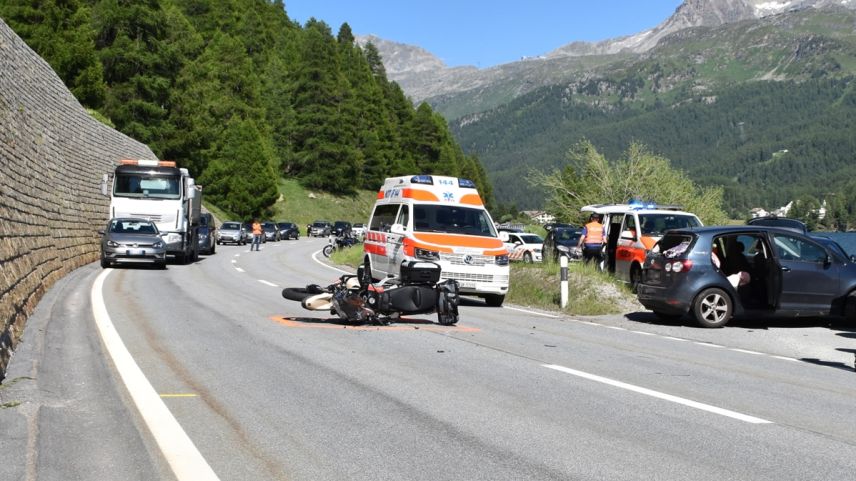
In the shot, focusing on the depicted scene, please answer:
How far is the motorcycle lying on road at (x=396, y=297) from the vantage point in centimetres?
1241

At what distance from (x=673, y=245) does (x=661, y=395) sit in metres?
7.58

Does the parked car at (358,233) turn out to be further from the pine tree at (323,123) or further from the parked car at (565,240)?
the pine tree at (323,123)

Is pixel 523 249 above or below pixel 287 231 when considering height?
below

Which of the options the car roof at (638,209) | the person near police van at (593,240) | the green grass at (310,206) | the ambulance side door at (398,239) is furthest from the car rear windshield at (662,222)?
the green grass at (310,206)

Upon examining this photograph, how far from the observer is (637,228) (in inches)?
807

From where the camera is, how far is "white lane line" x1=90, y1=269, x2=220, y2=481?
518cm

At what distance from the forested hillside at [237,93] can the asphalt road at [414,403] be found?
1553 inches

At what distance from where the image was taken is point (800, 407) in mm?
7535

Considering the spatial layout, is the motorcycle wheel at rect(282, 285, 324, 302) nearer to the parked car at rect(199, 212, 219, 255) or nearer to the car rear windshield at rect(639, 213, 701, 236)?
the car rear windshield at rect(639, 213, 701, 236)

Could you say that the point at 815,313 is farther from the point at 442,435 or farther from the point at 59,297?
the point at 59,297

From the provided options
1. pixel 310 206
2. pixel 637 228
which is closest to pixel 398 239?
pixel 637 228

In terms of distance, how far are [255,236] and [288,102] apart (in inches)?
2007

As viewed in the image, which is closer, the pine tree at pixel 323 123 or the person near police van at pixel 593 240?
the person near police van at pixel 593 240

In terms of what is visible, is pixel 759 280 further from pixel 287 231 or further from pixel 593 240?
pixel 287 231
